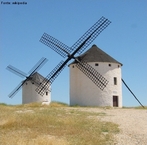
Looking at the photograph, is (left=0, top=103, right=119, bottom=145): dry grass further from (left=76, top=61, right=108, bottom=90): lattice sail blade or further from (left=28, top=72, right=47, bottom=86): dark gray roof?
(left=28, top=72, right=47, bottom=86): dark gray roof

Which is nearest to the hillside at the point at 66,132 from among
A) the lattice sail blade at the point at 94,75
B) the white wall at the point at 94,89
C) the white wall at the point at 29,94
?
the lattice sail blade at the point at 94,75

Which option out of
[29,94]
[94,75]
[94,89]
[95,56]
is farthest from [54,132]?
[29,94]

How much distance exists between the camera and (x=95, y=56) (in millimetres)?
30984

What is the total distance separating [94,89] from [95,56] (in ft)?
11.7

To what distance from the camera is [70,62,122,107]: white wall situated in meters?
29.7

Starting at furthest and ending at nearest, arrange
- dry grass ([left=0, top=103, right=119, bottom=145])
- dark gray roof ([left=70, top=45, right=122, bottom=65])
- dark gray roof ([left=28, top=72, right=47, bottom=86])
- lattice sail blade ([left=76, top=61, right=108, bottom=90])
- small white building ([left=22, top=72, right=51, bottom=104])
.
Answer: dark gray roof ([left=28, top=72, right=47, bottom=86]) < small white building ([left=22, top=72, right=51, bottom=104]) < dark gray roof ([left=70, top=45, right=122, bottom=65]) < lattice sail blade ([left=76, top=61, right=108, bottom=90]) < dry grass ([left=0, top=103, right=119, bottom=145])

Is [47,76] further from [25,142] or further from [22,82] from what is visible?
[25,142]

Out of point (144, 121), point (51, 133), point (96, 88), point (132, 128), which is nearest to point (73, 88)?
point (96, 88)

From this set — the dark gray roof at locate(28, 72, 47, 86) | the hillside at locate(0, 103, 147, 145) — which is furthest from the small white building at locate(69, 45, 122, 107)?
the hillside at locate(0, 103, 147, 145)

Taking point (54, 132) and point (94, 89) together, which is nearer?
point (54, 132)

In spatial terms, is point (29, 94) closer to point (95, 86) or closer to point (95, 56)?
point (95, 56)

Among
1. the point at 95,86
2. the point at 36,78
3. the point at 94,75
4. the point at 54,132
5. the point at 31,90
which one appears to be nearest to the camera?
the point at 54,132

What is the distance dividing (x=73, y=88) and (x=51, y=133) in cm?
1828

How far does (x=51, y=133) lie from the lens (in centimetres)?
1285
